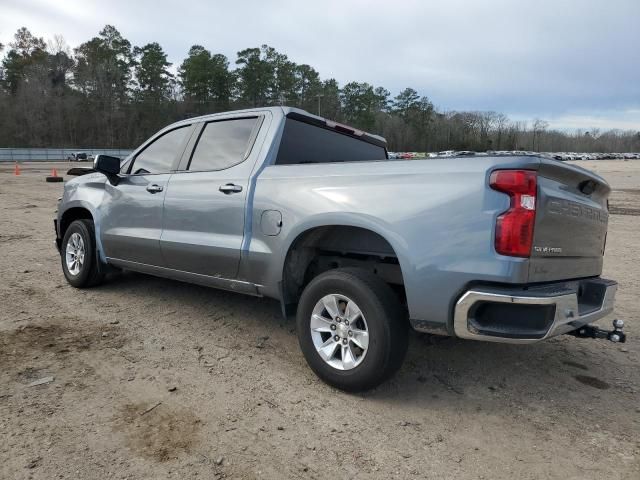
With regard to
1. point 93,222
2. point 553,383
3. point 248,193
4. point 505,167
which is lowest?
point 553,383

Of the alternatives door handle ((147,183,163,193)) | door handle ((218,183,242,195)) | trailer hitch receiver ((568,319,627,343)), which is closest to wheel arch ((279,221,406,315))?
door handle ((218,183,242,195))

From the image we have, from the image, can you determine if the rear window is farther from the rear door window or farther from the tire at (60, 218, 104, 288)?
the tire at (60, 218, 104, 288)

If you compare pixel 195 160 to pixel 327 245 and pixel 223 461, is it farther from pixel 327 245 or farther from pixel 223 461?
pixel 223 461

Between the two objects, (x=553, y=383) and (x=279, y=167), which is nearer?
(x=553, y=383)

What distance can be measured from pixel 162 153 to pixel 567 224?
12.0ft

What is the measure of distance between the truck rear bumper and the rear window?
6.32 feet

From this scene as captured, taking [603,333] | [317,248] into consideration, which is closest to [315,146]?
[317,248]

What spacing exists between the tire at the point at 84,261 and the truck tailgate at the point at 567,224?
4469 mm

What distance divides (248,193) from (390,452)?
210 cm

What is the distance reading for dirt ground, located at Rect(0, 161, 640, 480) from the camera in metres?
2.39

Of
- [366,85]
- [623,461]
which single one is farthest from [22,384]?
[366,85]

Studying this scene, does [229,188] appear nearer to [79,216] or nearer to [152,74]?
[79,216]

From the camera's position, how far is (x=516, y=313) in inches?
103

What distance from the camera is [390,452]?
2.50 metres
